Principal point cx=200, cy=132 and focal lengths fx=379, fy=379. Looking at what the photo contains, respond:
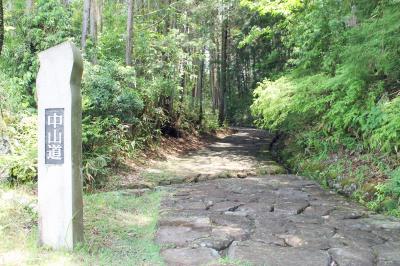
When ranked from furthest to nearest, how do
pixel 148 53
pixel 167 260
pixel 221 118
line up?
1. pixel 221 118
2. pixel 148 53
3. pixel 167 260

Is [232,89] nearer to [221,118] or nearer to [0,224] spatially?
[221,118]

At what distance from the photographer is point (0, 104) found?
677 centimetres

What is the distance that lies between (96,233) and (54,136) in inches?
50.9

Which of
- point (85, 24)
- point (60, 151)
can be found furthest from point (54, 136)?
point (85, 24)

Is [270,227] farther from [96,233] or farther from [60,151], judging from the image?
[60,151]

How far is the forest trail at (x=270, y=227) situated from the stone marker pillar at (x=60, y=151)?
1.06 metres

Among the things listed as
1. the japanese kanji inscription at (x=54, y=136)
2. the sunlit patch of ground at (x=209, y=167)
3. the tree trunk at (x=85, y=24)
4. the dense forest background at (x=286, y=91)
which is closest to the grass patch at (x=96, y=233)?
the japanese kanji inscription at (x=54, y=136)

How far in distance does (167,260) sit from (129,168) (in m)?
5.17

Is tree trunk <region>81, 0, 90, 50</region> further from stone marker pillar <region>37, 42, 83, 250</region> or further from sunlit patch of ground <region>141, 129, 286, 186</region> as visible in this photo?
stone marker pillar <region>37, 42, 83, 250</region>

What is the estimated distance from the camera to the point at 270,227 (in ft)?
16.0

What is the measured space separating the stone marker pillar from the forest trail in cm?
106

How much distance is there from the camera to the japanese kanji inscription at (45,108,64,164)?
3.90 metres

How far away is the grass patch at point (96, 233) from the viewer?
362 cm

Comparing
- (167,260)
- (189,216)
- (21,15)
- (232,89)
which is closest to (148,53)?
(21,15)
